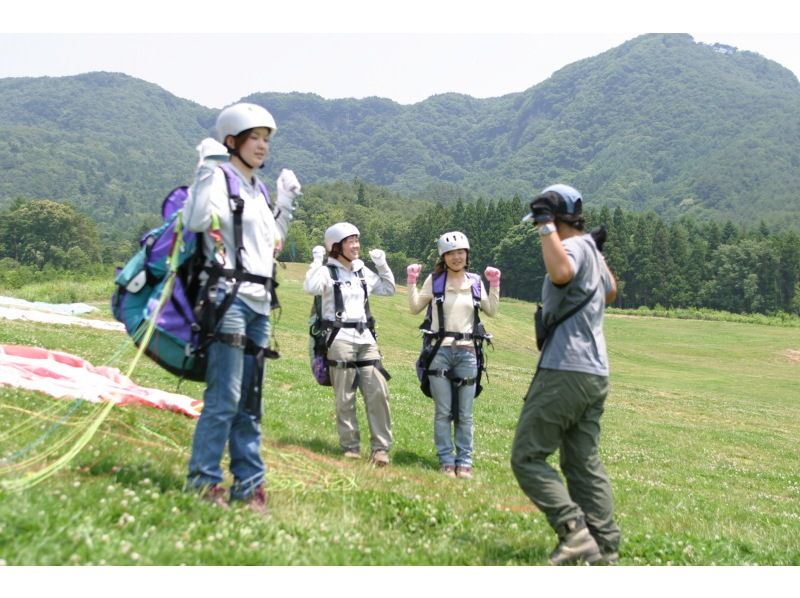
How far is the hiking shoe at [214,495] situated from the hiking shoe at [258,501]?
0.22 metres

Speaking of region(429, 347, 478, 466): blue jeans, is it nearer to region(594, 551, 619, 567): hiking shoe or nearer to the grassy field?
the grassy field

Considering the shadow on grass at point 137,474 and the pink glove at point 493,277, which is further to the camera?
the pink glove at point 493,277

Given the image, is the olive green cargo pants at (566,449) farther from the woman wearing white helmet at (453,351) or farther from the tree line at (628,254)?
the tree line at (628,254)

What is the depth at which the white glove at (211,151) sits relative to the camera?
6.12 m

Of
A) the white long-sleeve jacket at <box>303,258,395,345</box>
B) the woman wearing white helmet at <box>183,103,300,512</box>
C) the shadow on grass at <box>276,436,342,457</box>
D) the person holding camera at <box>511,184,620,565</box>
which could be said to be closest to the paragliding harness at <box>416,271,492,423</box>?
the white long-sleeve jacket at <box>303,258,395,345</box>

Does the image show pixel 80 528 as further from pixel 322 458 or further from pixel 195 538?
pixel 322 458

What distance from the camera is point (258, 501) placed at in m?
6.62

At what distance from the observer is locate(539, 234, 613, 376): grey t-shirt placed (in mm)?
6535

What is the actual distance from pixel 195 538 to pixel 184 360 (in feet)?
5.92

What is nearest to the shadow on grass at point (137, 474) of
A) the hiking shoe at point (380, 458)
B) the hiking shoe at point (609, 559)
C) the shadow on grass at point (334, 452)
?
the hiking shoe at point (609, 559)

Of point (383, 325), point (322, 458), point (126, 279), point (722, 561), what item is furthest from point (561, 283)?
point (383, 325)

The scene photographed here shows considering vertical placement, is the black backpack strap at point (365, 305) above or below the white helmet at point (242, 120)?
below

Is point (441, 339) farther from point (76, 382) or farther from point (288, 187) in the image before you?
point (76, 382)

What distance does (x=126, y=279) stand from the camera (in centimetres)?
669
